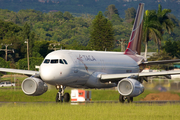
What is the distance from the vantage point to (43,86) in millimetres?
26938

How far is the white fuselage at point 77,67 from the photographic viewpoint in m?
25.2

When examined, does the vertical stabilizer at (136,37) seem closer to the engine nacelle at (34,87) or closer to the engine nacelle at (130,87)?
the engine nacelle at (130,87)

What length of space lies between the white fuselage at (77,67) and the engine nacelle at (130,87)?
10.4 ft

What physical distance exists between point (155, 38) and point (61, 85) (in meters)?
79.1

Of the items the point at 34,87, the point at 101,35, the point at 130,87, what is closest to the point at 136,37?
the point at 130,87

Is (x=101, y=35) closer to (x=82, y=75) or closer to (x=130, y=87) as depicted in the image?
(x=82, y=75)

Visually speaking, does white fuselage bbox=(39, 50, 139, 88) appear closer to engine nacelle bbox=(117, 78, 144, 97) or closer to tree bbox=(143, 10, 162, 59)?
engine nacelle bbox=(117, 78, 144, 97)

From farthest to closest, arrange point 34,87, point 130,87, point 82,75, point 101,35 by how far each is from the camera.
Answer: point 101,35 < point 82,75 < point 34,87 < point 130,87

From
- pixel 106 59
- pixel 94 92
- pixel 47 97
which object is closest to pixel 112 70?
pixel 106 59

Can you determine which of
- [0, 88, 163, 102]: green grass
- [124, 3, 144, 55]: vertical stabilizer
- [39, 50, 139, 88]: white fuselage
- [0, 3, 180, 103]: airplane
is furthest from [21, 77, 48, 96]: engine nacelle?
[124, 3, 144, 55]: vertical stabilizer

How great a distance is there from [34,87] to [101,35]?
106m

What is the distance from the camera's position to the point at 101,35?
5192 inches

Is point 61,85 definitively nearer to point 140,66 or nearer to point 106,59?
point 106,59

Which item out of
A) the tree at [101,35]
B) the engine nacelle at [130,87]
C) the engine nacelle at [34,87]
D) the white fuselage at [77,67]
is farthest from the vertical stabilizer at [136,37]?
the tree at [101,35]
